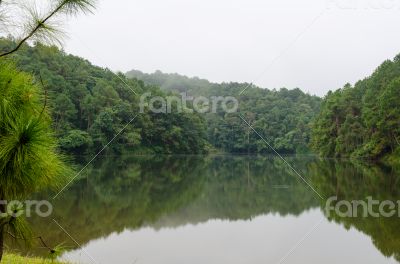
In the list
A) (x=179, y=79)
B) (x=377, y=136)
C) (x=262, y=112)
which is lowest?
(x=377, y=136)

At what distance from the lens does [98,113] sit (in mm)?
50125

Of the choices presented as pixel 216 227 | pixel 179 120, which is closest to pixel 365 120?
pixel 179 120

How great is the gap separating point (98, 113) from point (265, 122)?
35622mm

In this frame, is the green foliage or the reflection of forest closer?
the green foliage

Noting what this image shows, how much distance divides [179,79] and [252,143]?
1585 inches

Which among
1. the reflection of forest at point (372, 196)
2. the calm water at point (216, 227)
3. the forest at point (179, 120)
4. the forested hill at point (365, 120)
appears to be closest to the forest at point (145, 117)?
the forest at point (179, 120)

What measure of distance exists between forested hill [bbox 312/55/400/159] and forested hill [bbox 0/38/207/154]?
19813mm

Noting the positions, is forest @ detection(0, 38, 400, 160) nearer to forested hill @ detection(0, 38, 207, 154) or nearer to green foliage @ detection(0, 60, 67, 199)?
forested hill @ detection(0, 38, 207, 154)

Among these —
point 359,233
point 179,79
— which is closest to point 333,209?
point 359,233

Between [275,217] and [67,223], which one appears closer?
[67,223]

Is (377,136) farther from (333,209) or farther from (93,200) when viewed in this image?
(93,200)

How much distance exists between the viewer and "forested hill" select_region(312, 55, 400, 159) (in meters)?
35.8

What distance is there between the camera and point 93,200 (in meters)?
15.2

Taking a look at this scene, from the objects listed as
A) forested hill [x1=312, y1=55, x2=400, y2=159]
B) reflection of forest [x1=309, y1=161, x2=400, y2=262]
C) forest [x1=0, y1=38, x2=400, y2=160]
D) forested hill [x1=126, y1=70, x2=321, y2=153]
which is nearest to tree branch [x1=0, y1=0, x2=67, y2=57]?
reflection of forest [x1=309, y1=161, x2=400, y2=262]
